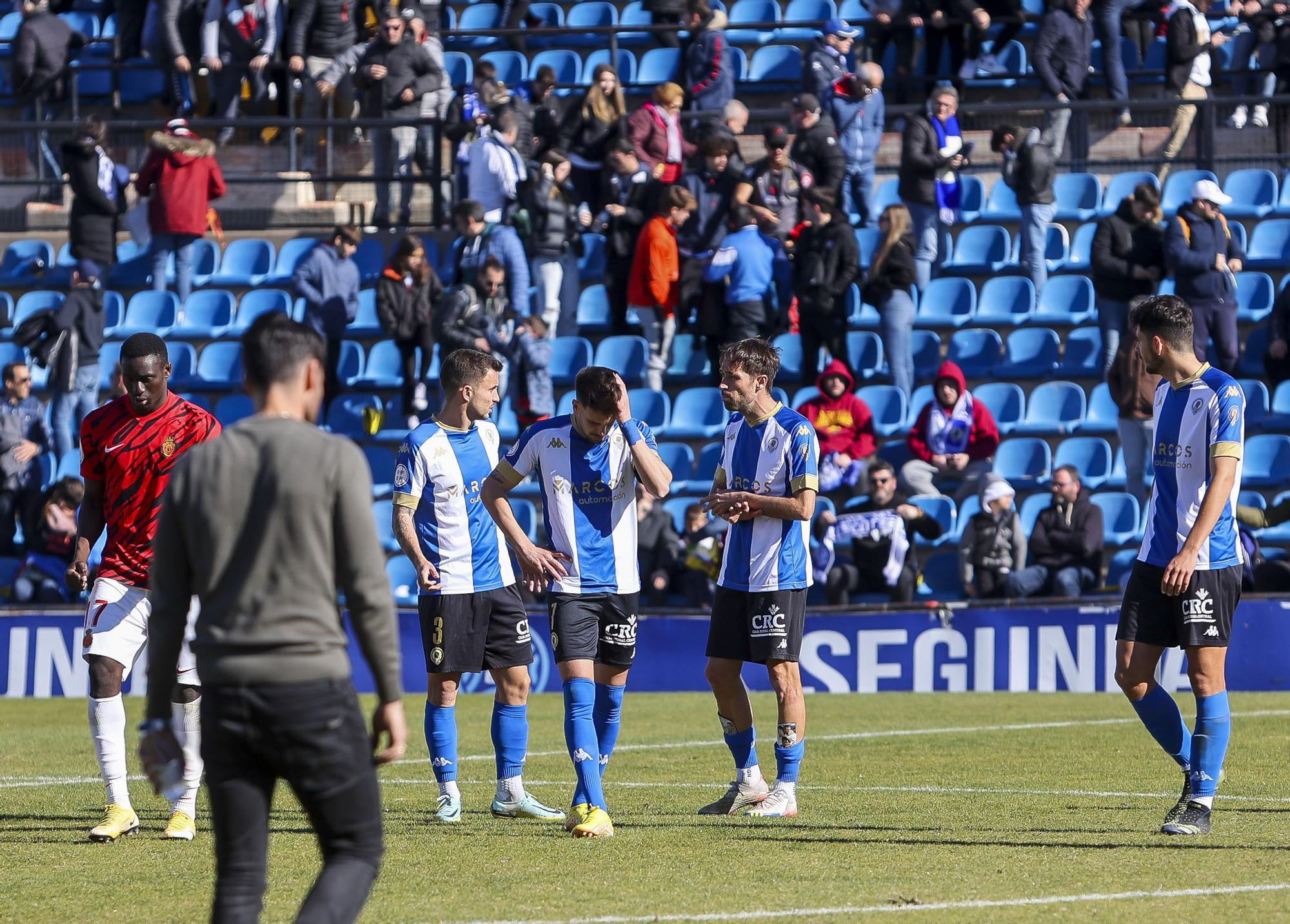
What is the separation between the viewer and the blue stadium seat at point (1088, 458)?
17156 mm

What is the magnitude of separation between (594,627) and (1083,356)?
1116 cm

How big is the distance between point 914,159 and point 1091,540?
4.92 m

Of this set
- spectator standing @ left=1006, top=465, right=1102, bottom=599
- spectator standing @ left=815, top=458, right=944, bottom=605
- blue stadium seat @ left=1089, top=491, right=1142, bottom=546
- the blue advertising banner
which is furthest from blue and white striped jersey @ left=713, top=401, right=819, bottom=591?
blue stadium seat @ left=1089, top=491, right=1142, bottom=546

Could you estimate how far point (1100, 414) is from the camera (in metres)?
17.8

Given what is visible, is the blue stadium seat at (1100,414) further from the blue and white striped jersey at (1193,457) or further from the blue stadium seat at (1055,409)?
the blue and white striped jersey at (1193,457)

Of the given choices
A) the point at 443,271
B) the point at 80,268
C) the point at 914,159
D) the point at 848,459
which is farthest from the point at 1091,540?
the point at 80,268

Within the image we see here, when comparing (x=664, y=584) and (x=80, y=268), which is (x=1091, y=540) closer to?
(x=664, y=584)

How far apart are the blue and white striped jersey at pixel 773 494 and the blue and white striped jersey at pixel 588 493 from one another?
1.74 ft

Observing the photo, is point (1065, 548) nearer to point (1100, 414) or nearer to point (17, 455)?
point (1100, 414)

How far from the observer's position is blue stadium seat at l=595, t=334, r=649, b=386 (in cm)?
1864

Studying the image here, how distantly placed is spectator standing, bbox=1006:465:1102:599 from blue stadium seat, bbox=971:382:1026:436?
2.28m

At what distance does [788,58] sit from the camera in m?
22.1

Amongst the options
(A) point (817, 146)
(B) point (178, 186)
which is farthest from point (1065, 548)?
(B) point (178, 186)

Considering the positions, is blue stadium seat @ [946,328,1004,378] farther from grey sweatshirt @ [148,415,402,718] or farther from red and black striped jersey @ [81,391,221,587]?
grey sweatshirt @ [148,415,402,718]
